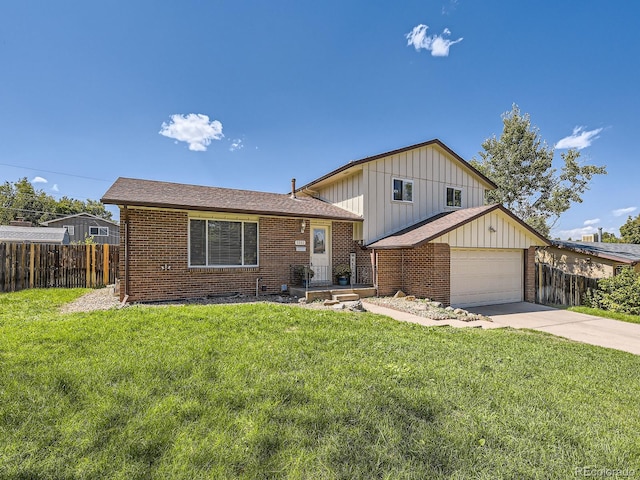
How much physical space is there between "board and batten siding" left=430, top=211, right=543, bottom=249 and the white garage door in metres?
0.42

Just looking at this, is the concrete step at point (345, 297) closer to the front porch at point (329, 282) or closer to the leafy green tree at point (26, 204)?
the front porch at point (329, 282)

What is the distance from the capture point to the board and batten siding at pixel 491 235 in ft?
35.5

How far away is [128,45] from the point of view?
35.3 feet

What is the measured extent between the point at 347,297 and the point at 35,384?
8.10 metres

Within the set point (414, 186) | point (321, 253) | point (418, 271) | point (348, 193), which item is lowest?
point (418, 271)

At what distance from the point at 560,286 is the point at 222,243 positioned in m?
13.8

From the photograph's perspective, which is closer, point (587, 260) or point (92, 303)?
point (92, 303)

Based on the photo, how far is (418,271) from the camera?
36.2ft

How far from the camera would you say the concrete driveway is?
278 inches

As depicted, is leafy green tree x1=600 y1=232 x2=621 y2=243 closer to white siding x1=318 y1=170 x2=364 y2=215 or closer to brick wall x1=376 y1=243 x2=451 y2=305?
brick wall x1=376 y1=243 x2=451 y2=305

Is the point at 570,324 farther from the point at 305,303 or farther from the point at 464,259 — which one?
the point at 305,303

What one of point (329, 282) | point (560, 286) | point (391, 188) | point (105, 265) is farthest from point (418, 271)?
point (105, 265)

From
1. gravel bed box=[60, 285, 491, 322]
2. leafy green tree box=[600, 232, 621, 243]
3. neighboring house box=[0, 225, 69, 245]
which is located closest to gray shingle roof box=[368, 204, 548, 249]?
gravel bed box=[60, 285, 491, 322]

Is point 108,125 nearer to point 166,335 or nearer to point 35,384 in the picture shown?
point 166,335
